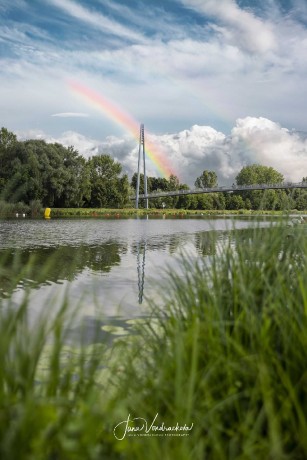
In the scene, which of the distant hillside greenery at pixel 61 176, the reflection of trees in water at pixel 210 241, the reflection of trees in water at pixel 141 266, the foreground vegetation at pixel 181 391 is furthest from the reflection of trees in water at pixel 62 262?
the distant hillside greenery at pixel 61 176

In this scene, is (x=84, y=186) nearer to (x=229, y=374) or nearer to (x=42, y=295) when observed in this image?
(x=42, y=295)

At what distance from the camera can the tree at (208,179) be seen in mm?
100688

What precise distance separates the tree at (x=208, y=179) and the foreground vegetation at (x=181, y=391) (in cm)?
9910

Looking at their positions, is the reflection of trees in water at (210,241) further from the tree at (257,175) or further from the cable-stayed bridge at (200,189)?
the tree at (257,175)

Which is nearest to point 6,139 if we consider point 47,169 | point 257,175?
point 47,169

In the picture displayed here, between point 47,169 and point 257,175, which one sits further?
point 257,175

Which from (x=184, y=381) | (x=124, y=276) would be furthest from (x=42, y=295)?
(x=184, y=381)

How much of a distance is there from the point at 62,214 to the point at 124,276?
124ft

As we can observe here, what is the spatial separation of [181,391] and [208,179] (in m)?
100

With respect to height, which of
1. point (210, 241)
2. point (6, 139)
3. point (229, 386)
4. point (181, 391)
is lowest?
point (229, 386)

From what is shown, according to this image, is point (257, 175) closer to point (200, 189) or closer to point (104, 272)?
point (200, 189)

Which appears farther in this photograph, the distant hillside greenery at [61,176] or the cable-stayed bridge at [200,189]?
the cable-stayed bridge at [200,189]

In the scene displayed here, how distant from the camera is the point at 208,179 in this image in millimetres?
100500

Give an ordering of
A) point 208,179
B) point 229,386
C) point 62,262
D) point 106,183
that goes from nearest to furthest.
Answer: point 229,386 < point 62,262 < point 106,183 < point 208,179
